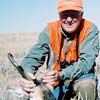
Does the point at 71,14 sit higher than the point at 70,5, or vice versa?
the point at 70,5

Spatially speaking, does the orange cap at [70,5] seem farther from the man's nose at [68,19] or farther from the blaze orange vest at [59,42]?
the blaze orange vest at [59,42]

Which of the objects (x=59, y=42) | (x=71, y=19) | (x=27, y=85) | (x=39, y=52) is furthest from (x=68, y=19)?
(x=27, y=85)

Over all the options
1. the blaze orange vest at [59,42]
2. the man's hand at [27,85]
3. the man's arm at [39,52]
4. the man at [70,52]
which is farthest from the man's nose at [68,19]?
the man's hand at [27,85]

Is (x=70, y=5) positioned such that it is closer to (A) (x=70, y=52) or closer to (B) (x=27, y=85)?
(A) (x=70, y=52)

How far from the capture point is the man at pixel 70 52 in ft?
21.6

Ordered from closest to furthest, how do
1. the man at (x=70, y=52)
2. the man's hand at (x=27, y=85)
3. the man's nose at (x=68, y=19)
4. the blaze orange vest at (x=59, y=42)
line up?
the man's hand at (x=27, y=85) < the man at (x=70, y=52) < the man's nose at (x=68, y=19) < the blaze orange vest at (x=59, y=42)

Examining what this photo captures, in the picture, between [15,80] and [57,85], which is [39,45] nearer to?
[57,85]

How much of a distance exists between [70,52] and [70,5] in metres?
0.63

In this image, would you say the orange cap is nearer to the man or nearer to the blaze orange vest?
the man

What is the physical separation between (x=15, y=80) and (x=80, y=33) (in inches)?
222

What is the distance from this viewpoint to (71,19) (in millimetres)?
6719

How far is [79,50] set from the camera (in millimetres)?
6793

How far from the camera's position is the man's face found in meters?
6.75

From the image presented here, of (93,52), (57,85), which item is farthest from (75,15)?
(57,85)
